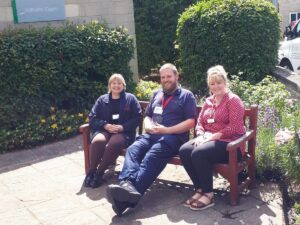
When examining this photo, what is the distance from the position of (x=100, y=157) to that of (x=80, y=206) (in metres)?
0.63

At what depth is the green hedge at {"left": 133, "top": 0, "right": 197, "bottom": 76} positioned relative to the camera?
10930 millimetres

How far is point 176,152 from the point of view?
4516mm

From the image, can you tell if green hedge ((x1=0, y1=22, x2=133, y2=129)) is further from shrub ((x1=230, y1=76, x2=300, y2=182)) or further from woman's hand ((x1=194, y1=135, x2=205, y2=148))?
woman's hand ((x1=194, y1=135, x2=205, y2=148))

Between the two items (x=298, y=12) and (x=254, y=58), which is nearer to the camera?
(x=254, y=58)

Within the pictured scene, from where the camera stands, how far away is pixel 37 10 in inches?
303

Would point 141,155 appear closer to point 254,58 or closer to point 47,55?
point 47,55

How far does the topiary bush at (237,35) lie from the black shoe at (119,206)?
480 centimetres

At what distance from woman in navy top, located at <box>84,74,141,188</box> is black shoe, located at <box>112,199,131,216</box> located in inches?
30.4

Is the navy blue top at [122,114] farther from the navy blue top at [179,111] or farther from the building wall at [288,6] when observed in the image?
the building wall at [288,6]

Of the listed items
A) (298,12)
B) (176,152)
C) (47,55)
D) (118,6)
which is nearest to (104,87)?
(47,55)

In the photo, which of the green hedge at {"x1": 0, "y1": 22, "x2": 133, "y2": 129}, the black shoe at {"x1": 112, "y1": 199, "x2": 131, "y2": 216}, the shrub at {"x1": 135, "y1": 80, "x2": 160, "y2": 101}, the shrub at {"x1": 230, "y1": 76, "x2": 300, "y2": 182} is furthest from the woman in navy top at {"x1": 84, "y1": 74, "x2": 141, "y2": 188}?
the shrub at {"x1": 135, "y1": 80, "x2": 160, "y2": 101}

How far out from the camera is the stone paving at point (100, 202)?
157 inches

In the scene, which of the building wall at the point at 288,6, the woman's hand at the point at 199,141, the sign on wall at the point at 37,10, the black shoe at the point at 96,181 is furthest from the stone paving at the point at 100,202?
the building wall at the point at 288,6

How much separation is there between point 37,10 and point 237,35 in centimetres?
356
